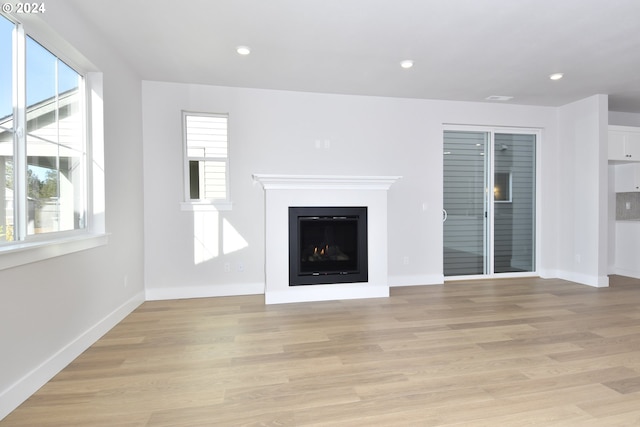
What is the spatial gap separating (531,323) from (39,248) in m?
3.93

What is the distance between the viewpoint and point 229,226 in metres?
4.14

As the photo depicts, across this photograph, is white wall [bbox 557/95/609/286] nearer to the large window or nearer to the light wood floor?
the light wood floor

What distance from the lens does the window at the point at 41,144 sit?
193 centimetres

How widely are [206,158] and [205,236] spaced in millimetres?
970

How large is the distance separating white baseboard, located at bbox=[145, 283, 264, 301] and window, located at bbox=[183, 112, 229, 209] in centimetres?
106

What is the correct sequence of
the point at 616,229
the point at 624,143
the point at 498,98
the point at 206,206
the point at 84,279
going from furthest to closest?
the point at 616,229, the point at 624,143, the point at 498,98, the point at 206,206, the point at 84,279

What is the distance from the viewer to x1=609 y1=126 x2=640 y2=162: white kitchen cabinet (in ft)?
15.5

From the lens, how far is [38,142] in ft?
7.27

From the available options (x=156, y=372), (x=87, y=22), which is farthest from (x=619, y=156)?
(x=87, y=22)

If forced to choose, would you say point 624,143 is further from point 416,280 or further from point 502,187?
point 416,280

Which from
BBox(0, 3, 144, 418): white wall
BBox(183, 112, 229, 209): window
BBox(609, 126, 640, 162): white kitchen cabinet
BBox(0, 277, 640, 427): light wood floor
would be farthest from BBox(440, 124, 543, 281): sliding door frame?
BBox(0, 3, 144, 418): white wall

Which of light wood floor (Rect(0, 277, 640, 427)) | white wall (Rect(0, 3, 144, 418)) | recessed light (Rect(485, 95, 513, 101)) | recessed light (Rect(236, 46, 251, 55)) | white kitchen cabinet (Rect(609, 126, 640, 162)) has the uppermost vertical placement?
recessed light (Rect(485, 95, 513, 101))

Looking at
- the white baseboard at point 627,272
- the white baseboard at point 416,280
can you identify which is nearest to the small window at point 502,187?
the white baseboard at point 416,280

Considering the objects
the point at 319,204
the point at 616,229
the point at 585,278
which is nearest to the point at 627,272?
the point at 616,229
